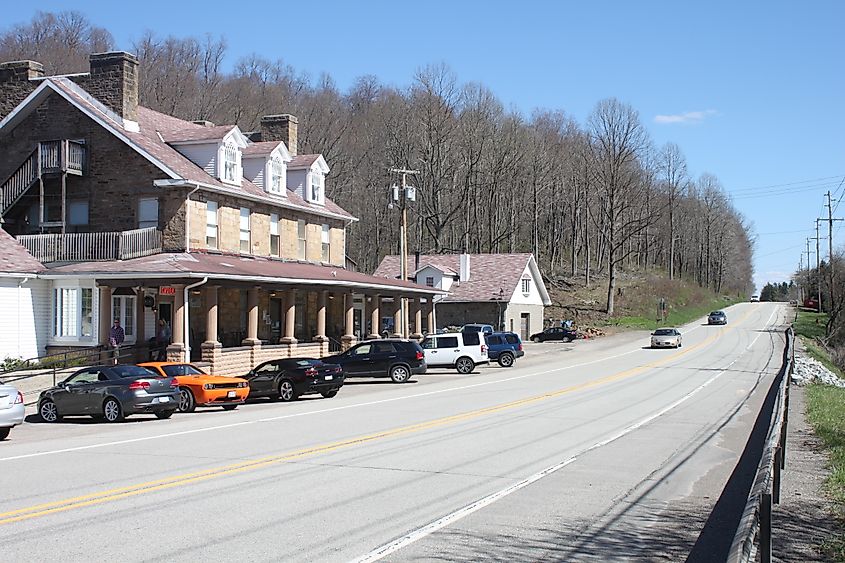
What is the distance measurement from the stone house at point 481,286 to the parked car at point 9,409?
157 ft

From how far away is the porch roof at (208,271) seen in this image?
30750mm

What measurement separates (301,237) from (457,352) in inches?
379

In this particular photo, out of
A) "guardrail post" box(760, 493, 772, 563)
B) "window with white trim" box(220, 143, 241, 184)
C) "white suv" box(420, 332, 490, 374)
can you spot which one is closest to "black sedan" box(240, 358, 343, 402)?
"window with white trim" box(220, 143, 241, 184)

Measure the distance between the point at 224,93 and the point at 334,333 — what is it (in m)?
33.5

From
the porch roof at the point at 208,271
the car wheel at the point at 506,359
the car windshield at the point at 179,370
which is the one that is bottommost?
the car wheel at the point at 506,359

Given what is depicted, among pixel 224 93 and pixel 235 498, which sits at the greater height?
pixel 224 93

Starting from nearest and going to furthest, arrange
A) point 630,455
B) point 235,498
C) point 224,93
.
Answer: point 235,498 < point 630,455 < point 224,93

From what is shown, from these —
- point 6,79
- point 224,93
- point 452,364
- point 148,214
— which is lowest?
point 452,364

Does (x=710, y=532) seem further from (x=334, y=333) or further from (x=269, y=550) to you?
(x=334, y=333)

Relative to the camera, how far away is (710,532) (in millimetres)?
9562

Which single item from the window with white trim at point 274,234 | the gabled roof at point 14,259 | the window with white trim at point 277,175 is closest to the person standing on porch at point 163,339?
the gabled roof at point 14,259

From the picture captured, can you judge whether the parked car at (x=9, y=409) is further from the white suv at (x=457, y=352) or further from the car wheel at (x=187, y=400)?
the white suv at (x=457, y=352)

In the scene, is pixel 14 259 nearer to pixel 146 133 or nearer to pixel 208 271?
pixel 146 133

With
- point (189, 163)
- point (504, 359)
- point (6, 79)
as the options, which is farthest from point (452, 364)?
point (6, 79)
